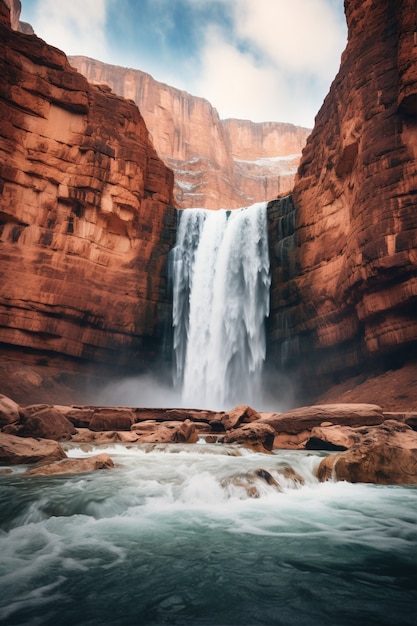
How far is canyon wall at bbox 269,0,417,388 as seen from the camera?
18.4 metres

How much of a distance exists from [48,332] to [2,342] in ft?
8.33

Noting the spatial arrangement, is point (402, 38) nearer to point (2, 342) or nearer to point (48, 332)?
point (48, 332)

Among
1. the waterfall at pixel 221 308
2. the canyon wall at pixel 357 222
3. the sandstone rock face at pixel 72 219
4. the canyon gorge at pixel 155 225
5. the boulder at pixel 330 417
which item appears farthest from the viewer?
the waterfall at pixel 221 308

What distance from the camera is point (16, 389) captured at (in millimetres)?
21688

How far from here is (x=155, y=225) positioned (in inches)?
1146


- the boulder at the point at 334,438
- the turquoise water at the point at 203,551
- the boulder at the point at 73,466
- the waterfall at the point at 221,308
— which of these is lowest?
the turquoise water at the point at 203,551

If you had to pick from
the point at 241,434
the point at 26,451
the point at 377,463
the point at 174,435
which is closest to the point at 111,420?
the point at 174,435

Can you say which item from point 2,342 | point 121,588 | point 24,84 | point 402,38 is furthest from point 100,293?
point 121,588

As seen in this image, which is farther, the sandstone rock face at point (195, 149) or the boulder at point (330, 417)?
the sandstone rock face at point (195, 149)

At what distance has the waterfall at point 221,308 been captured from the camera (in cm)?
2656

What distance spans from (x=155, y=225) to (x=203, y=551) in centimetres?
2678

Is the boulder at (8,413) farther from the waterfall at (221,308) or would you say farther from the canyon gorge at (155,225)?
the waterfall at (221,308)

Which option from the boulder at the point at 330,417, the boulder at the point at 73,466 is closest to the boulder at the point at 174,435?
the boulder at the point at 330,417

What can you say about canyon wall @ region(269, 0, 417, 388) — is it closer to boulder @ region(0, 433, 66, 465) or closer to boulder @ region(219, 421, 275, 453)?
boulder @ region(219, 421, 275, 453)
